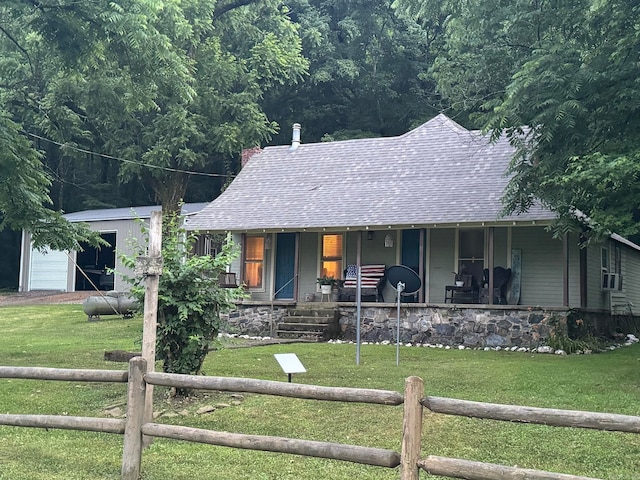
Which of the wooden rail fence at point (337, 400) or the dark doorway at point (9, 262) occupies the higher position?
the dark doorway at point (9, 262)

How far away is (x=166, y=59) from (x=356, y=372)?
6791mm

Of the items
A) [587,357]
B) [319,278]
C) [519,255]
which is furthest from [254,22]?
[587,357]

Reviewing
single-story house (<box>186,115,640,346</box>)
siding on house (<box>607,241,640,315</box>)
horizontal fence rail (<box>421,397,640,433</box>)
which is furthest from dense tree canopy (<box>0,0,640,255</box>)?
siding on house (<box>607,241,640,315</box>)

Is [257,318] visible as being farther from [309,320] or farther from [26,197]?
[26,197]

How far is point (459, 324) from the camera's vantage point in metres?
15.7

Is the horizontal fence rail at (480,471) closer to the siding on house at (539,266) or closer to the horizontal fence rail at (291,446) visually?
the horizontal fence rail at (291,446)

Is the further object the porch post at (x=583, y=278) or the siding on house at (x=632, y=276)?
the siding on house at (x=632, y=276)

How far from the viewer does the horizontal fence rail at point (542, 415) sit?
418 centimetres

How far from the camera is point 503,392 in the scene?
928 centimetres

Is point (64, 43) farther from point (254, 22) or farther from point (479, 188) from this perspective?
point (254, 22)

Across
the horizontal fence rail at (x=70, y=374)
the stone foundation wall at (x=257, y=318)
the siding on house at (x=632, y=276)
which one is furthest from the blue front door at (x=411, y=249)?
the horizontal fence rail at (x=70, y=374)

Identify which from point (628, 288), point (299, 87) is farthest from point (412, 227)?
point (299, 87)

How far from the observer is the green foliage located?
27.1 ft

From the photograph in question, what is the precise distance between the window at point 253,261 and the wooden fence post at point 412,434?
1528 cm
